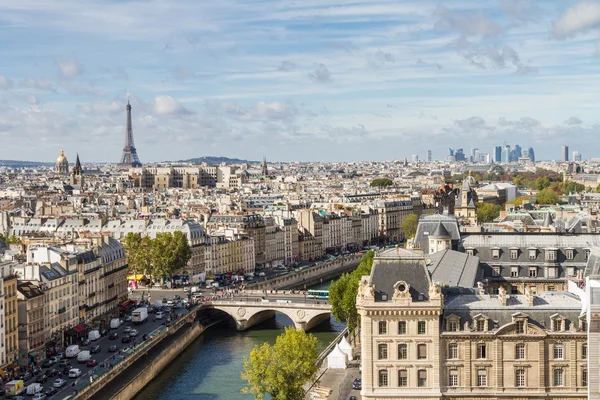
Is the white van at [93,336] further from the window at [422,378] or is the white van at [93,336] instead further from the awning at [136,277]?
the window at [422,378]

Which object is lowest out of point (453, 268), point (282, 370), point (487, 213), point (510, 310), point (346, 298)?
point (282, 370)

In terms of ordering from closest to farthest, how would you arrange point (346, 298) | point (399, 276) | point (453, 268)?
point (399, 276), point (453, 268), point (346, 298)

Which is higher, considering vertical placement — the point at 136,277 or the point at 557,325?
the point at 557,325

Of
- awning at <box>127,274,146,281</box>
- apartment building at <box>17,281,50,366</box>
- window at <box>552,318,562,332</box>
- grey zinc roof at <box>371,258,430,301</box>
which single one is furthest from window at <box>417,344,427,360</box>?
awning at <box>127,274,146,281</box>

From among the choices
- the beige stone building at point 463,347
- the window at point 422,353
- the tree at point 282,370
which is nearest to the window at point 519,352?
the beige stone building at point 463,347

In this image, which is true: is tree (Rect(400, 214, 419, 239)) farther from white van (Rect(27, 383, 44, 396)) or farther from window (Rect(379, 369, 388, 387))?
window (Rect(379, 369, 388, 387))

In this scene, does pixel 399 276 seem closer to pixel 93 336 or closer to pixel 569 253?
pixel 569 253

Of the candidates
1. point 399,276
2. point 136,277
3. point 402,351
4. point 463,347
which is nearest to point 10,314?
point 399,276

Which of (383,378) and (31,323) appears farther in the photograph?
(31,323)
